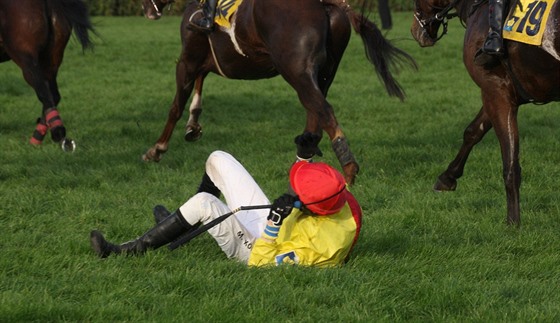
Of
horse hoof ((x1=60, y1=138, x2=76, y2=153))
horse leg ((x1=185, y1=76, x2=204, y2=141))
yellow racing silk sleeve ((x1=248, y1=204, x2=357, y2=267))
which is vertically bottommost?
horse hoof ((x1=60, y1=138, x2=76, y2=153))

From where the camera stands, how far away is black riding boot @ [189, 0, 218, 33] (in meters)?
8.62

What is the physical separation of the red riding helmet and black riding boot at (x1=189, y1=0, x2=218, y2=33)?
3679 mm

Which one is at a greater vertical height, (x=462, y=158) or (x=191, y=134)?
(x=462, y=158)

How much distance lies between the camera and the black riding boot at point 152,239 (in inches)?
Answer: 221

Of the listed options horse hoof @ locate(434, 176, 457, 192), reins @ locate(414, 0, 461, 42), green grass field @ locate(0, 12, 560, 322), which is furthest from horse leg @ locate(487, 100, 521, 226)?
horse hoof @ locate(434, 176, 457, 192)

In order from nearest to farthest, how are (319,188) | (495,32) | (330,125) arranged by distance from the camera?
(319,188) → (495,32) → (330,125)

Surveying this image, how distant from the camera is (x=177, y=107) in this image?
1009 cm

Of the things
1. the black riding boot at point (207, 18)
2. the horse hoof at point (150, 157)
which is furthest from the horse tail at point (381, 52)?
the horse hoof at point (150, 157)

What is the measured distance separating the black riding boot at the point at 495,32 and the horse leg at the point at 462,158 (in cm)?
177

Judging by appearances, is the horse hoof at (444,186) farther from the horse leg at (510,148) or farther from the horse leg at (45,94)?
the horse leg at (45,94)

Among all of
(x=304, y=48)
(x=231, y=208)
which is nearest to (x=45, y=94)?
(x=304, y=48)

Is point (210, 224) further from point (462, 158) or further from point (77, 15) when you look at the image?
point (77, 15)

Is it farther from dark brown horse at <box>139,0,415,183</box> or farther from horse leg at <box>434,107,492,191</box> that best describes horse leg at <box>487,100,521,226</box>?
horse leg at <box>434,107,492,191</box>

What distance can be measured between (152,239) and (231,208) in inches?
20.2
